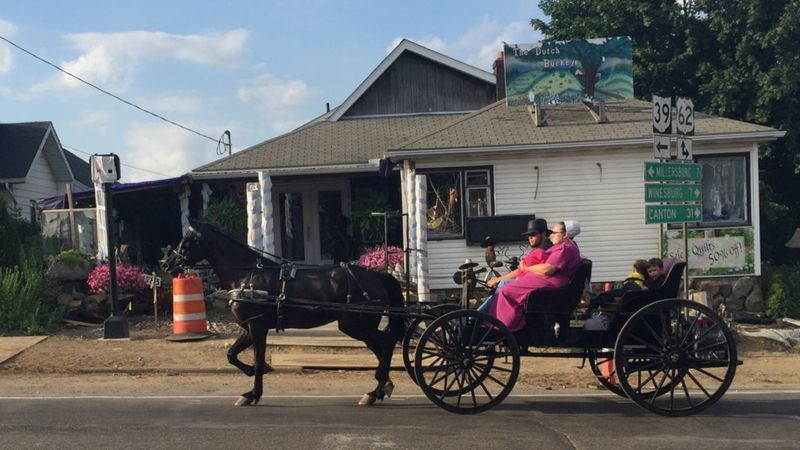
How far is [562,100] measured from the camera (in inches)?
652

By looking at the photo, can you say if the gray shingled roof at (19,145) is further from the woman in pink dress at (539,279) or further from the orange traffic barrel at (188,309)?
the woman in pink dress at (539,279)

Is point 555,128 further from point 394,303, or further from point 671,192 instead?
point 394,303

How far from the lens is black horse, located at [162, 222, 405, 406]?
768cm

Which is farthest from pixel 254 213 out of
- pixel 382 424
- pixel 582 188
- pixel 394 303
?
pixel 382 424

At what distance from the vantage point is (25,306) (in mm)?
12953

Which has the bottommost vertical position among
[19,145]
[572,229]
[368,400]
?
[368,400]

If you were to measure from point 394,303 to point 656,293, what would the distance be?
107 inches

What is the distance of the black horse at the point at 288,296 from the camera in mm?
7684

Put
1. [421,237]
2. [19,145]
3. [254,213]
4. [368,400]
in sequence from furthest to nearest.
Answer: [19,145], [254,213], [421,237], [368,400]

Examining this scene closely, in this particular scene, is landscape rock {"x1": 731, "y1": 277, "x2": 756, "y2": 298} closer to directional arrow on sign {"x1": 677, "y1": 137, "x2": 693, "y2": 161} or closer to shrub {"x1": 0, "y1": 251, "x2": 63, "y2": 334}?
directional arrow on sign {"x1": 677, "y1": 137, "x2": 693, "y2": 161}

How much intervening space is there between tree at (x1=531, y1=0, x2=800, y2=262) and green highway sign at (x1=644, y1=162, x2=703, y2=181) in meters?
10.7

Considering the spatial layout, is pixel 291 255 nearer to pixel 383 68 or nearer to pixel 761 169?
pixel 383 68

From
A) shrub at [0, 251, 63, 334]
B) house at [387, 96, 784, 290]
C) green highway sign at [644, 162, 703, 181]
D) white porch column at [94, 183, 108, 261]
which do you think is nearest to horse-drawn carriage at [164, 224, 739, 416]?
green highway sign at [644, 162, 703, 181]

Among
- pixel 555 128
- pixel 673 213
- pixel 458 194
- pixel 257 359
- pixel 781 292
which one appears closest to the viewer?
pixel 257 359
